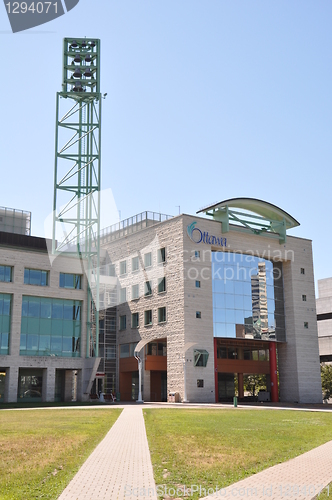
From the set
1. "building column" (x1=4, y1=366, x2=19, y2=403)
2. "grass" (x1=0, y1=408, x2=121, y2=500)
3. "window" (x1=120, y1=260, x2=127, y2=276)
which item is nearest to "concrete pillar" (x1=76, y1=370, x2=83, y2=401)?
"building column" (x1=4, y1=366, x2=19, y2=403)

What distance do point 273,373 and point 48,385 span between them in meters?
24.7

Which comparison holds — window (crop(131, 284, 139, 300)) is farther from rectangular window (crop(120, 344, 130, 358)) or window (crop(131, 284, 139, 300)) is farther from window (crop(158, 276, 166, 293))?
rectangular window (crop(120, 344, 130, 358))

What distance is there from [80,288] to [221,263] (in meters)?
14.7

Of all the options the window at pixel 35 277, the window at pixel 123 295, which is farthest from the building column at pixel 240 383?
the window at pixel 35 277

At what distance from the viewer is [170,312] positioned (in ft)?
181

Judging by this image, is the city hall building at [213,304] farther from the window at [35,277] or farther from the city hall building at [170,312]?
the window at [35,277]

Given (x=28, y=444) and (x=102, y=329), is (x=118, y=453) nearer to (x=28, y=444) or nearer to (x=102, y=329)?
(x=28, y=444)

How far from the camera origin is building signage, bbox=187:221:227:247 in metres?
55.8

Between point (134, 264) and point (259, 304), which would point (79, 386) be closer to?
point (134, 264)

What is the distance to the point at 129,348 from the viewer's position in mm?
60938

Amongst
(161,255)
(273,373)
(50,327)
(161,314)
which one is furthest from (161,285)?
(273,373)

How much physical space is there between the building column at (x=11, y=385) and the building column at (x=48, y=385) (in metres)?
2.80

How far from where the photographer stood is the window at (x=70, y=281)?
54.0 metres

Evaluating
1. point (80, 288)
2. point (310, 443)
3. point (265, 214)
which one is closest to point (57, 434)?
point (310, 443)
